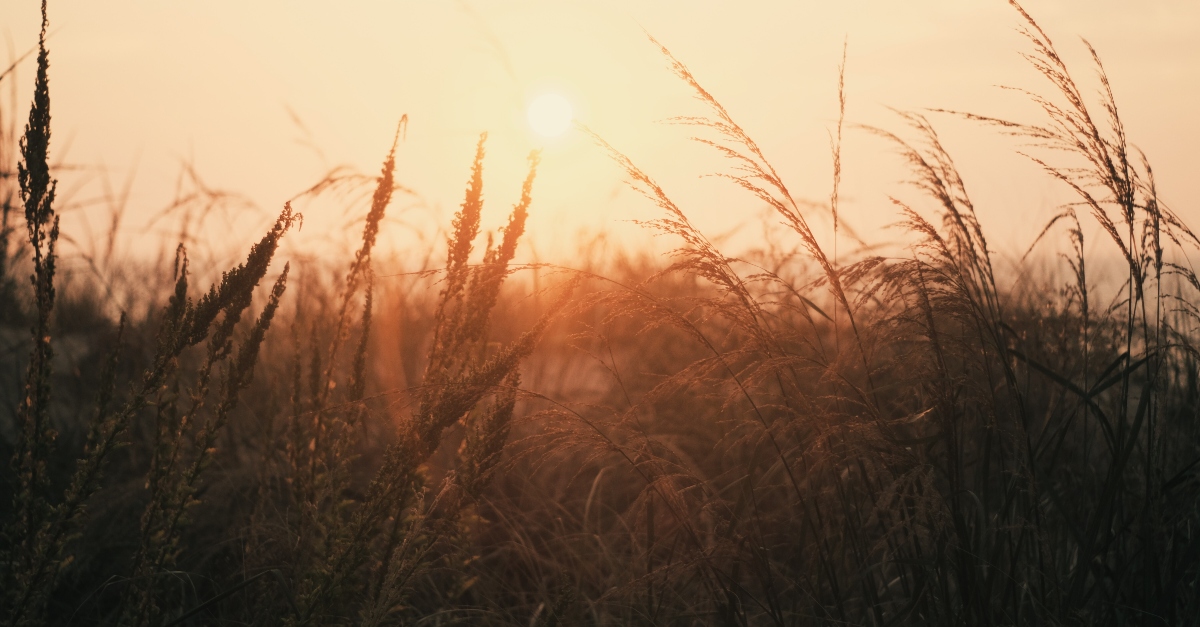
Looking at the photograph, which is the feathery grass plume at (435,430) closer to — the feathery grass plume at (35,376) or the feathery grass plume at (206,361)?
the feathery grass plume at (206,361)

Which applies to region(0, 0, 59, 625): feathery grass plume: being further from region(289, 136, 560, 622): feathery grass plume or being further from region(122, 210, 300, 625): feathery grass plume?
region(289, 136, 560, 622): feathery grass plume

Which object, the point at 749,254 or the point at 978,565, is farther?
the point at 749,254

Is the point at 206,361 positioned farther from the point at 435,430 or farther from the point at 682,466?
the point at 682,466

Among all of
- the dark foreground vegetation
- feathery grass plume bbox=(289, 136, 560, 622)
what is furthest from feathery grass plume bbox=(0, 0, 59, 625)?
feathery grass plume bbox=(289, 136, 560, 622)

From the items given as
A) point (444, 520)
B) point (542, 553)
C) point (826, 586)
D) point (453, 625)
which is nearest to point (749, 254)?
point (542, 553)

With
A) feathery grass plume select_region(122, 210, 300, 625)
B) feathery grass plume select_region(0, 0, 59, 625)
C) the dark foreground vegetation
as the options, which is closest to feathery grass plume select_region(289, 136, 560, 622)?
the dark foreground vegetation

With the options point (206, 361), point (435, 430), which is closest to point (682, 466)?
point (435, 430)

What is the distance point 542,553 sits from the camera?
3.26 meters

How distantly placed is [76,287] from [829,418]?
5.87m

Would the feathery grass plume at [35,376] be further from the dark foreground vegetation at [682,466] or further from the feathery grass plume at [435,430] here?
the feathery grass plume at [435,430]

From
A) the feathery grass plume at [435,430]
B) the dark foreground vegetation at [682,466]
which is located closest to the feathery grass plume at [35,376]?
the dark foreground vegetation at [682,466]

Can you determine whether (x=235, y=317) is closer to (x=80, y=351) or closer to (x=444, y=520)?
(x=444, y=520)

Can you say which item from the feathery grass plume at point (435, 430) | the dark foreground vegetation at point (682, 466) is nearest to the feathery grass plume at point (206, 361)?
the dark foreground vegetation at point (682, 466)

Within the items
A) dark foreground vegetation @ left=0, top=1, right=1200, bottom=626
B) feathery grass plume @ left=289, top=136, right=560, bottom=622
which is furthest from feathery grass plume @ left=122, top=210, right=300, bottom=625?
feathery grass plume @ left=289, top=136, right=560, bottom=622
